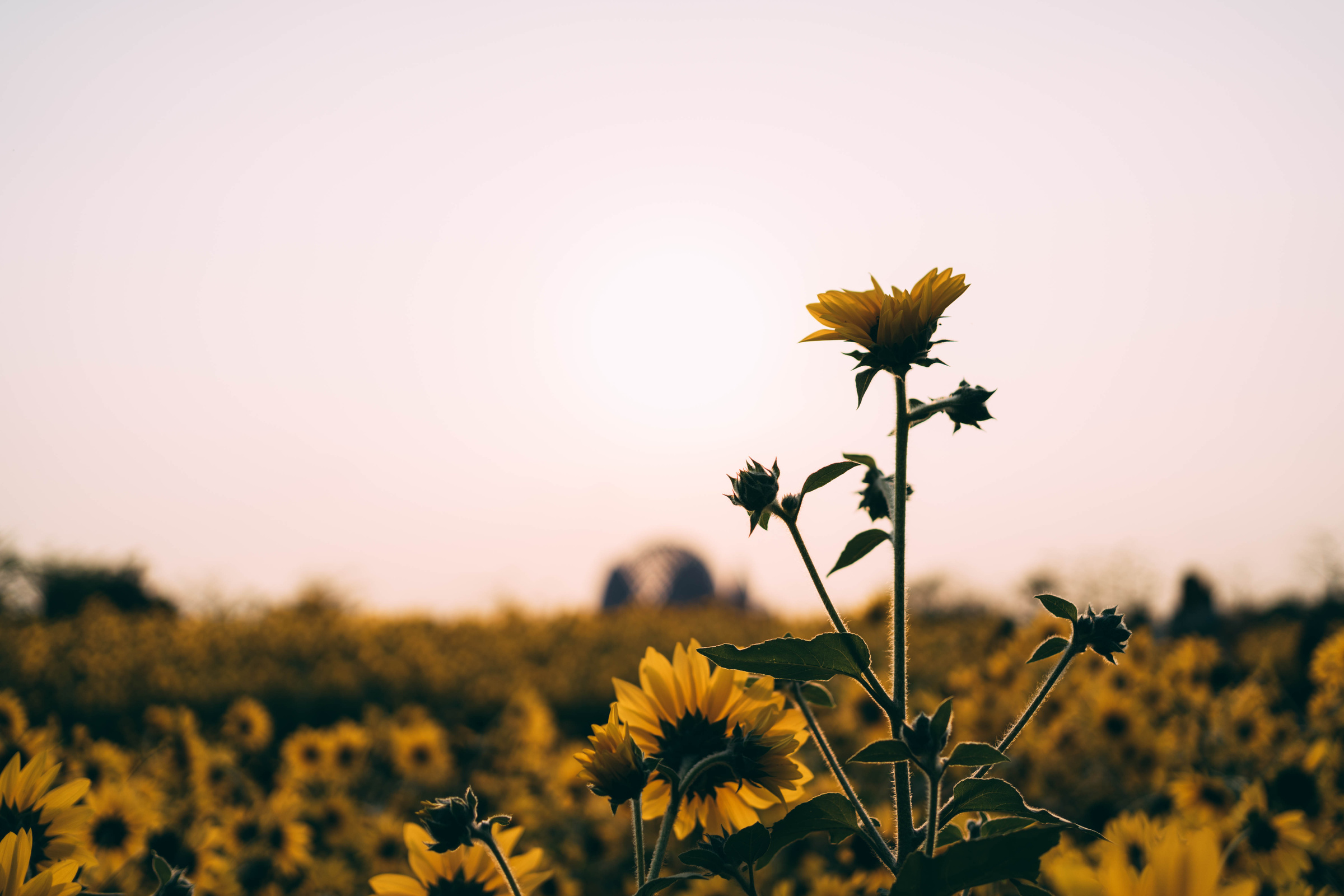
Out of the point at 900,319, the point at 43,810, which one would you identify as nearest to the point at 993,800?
the point at 900,319

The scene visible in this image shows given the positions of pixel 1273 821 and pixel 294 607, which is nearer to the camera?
pixel 1273 821

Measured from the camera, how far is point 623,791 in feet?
2.50

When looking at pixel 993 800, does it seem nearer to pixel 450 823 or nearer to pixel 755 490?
pixel 755 490

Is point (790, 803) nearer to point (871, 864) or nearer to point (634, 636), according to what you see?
point (871, 864)

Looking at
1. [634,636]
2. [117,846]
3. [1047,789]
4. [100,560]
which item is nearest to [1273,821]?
[1047,789]

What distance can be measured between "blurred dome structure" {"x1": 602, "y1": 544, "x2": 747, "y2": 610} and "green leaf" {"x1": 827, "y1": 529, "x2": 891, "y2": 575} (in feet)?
55.5

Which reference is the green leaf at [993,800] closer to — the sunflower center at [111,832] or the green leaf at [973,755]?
Answer: the green leaf at [973,755]

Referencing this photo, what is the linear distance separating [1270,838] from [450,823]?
2239 mm

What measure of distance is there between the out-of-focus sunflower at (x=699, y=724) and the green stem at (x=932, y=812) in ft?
0.70

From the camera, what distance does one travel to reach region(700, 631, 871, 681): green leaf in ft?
2.26

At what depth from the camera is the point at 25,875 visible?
2.37 feet

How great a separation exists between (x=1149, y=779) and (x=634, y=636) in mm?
6171

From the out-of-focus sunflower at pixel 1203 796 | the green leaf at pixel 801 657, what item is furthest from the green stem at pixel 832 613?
the out-of-focus sunflower at pixel 1203 796

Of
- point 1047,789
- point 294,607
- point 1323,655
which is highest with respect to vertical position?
point 1323,655
